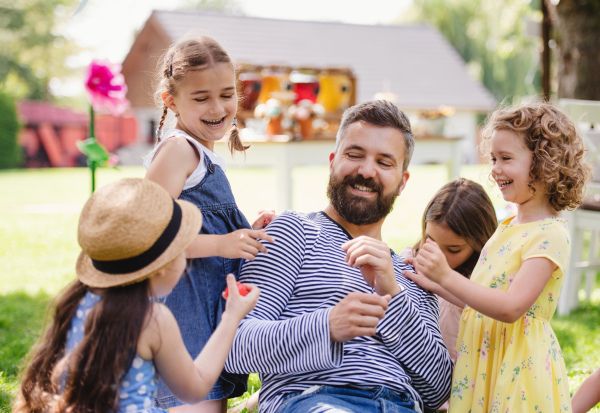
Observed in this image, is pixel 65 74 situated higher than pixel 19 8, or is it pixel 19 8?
pixel 19 8

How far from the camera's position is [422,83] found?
28.4 metres

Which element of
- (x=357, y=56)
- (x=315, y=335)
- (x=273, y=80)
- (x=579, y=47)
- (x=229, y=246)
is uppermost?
(x=357, y=56)

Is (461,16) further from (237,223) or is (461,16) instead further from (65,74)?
(237,223)

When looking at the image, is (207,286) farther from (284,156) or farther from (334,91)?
(334,91)

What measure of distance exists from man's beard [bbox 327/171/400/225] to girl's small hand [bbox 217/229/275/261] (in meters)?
0.35

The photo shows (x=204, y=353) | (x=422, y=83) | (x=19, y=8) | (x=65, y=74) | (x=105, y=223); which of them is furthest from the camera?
(x=65, y=74)

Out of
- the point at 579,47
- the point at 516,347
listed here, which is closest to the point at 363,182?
the point at 516,347

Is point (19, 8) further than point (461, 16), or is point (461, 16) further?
point (19, 8)

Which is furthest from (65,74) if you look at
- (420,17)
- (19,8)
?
(420,17)

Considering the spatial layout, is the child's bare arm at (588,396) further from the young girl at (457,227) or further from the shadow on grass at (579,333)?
the shadow on grass at (579,333)

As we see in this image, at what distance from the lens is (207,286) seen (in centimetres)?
233

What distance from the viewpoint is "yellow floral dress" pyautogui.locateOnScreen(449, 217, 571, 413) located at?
2.10 metres

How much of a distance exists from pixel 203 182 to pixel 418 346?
98 cm

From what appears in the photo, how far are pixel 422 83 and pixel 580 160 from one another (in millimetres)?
27016
